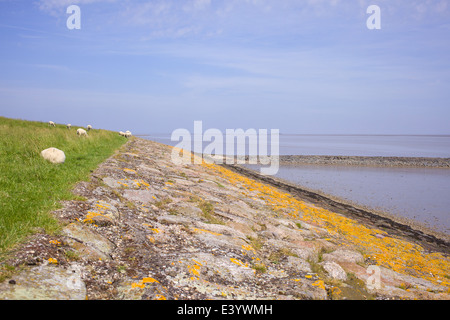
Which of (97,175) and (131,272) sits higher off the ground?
(97,175)

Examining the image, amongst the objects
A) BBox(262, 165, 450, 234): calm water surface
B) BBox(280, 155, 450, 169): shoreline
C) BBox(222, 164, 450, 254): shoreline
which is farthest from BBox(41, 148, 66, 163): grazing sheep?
BBox(280, 155, 450, 169): shoreline

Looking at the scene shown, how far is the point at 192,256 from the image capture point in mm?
5449

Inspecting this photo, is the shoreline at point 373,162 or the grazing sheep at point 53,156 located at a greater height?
the grazing sheep at point 53,156

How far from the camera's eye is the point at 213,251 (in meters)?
5.96

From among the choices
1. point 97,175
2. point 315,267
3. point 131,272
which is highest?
point 97,175

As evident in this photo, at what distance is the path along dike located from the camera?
13.5 ft

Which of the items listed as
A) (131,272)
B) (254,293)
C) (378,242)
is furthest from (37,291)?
(378,242)

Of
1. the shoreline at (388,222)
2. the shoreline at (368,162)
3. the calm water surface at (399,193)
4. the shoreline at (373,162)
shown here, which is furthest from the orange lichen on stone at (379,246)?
the shoreline at (373,162)

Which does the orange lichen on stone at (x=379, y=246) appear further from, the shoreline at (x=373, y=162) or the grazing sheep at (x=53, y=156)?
the shoreline at (x=373, y=162)

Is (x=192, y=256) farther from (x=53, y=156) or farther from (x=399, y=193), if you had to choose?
(x=399, y=193)

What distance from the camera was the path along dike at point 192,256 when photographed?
13.5 ft

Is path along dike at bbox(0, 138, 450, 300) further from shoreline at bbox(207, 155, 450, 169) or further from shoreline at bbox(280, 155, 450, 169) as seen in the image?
shoreline at bbox(280, 155, 450, 169)

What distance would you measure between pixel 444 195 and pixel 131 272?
23914mm
